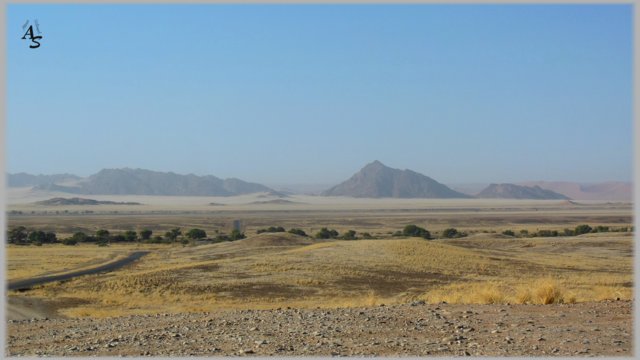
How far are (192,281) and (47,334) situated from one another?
79.3ft

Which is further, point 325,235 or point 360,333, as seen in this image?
point 325,235

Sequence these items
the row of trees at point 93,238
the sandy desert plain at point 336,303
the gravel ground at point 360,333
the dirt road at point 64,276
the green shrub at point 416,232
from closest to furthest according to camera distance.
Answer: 1. the gravel ground at point 360,333
2. the sandy desert plain at point 336,303
3. the dirt road at point 64,276
4. the row of trees at point 93,238
5. the green shrub at point 416,232

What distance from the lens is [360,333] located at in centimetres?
1191

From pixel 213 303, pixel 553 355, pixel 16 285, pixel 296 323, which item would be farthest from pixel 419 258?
pixel 553 355

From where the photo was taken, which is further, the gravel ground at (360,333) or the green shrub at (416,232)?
the green shrub at (416,232)

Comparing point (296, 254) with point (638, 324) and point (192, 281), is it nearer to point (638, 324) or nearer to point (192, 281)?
point (192, 281)

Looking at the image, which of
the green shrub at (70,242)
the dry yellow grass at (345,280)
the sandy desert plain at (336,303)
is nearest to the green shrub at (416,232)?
the sandy desert plain at (336,303)

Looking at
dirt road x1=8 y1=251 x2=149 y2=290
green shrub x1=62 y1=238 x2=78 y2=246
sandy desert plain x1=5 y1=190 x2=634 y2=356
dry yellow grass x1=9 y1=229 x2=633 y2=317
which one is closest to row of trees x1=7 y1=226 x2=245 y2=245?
green shrub x1=62 y1=238 x2=78 y2=246

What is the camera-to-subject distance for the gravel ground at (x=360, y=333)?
10.5m

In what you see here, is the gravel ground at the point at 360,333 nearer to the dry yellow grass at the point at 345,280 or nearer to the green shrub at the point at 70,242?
the dry yellow grass at the point at 345,280

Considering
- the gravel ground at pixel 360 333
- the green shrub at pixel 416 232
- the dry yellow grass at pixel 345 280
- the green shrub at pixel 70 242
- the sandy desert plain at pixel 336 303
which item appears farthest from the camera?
the green shrub at pixel 416 232

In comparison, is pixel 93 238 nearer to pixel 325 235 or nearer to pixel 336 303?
pixel 325 235

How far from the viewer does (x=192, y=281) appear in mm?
37406

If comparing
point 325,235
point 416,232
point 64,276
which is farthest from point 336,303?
point 416,232
